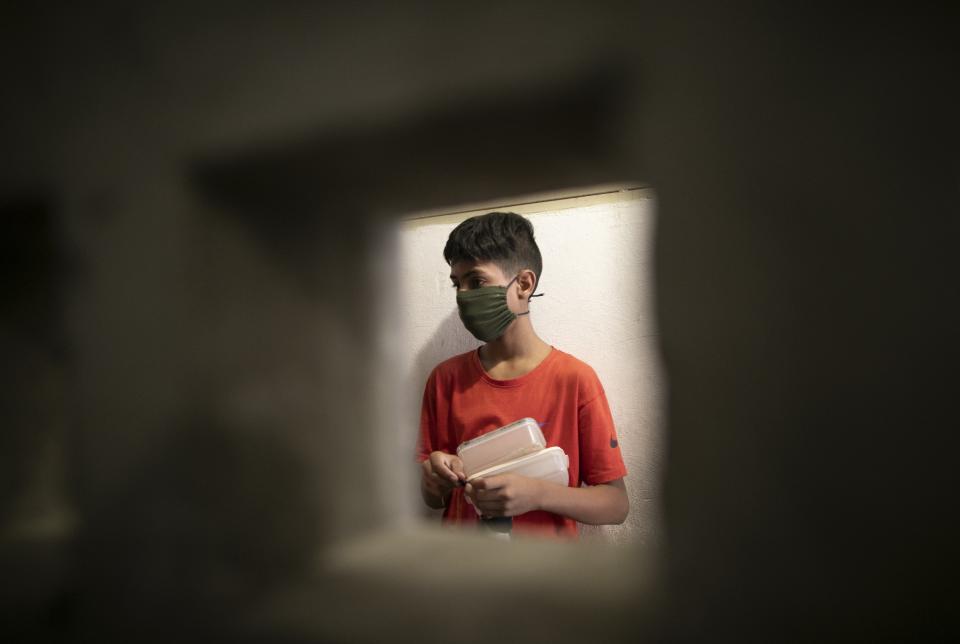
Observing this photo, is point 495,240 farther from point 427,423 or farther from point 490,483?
point 490,483

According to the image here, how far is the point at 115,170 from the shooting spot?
1.26ft

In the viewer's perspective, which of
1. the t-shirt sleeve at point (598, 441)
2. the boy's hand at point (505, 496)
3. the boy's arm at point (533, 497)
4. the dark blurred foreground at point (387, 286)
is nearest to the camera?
the dark blurred foreground at point (387, 286)

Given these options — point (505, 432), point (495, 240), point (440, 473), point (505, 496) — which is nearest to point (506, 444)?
point (505, 432)

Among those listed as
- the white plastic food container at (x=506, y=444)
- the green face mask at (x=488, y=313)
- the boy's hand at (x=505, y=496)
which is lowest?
the boy's hand at (x=505, y=496)

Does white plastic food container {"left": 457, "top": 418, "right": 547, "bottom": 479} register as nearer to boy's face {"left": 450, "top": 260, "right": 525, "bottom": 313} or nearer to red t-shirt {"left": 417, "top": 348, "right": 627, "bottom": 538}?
red t-shirt {"left": 417, "top": 348, "right": 627, "bottom": 538}

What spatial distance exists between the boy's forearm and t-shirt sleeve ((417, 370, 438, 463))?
0.13 metres

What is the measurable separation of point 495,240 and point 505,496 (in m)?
0.31

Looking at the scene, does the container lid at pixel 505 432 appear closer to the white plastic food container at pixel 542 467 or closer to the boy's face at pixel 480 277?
the white plastic food container at pixel 542 467

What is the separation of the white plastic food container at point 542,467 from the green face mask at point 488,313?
6.7 inches

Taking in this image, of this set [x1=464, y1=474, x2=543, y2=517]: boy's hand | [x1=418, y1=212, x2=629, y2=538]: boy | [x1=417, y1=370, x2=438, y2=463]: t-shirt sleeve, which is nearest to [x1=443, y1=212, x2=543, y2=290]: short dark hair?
[x1=418, y1=212, x2=629, y2=538]: boy

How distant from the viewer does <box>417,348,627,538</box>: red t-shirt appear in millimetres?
438

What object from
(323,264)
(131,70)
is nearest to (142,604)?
(323,264)

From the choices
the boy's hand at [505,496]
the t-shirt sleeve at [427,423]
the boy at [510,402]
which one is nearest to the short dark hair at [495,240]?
the boy at [510,402]

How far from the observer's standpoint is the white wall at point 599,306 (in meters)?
0.26
